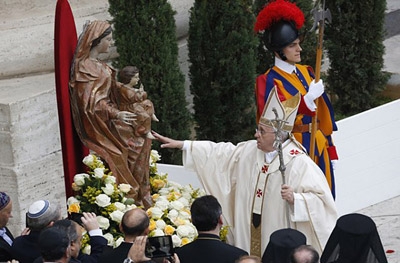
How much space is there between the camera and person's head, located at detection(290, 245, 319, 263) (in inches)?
250

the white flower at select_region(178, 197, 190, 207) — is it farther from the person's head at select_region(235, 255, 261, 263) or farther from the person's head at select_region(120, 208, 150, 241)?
the person's head at select_region(235, 255, 261, 263)

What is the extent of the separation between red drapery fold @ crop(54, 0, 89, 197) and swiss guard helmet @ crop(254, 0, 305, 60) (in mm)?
1512

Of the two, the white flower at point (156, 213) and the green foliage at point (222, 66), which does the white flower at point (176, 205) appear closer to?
the white flower at point (156, 213)

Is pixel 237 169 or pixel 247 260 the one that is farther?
pixel 237 169

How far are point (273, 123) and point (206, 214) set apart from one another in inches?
56.4

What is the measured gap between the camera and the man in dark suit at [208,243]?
702 cm

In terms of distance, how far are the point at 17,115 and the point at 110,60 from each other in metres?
1.89

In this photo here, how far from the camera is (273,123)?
8344mm

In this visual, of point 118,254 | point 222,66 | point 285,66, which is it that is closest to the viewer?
point 118,254

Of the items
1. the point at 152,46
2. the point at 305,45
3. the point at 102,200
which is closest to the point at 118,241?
the point at 102,200

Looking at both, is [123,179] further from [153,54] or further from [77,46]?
[153,54]

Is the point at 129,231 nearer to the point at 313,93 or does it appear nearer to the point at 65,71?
the point at 65,71

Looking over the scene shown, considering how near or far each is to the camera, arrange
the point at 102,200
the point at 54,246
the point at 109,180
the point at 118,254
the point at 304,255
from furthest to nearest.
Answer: the point at 109,180, the point at 102,200, the point at 118,254, the point at 54,246, the point at 304,255

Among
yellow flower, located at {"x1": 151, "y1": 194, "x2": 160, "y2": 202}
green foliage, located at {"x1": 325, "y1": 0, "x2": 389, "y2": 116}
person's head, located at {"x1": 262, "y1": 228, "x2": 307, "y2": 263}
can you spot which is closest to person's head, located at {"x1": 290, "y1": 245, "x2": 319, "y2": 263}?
person's head, located at {"x1": 262, "y1": 228, "x2": 307, "y2": 263}
